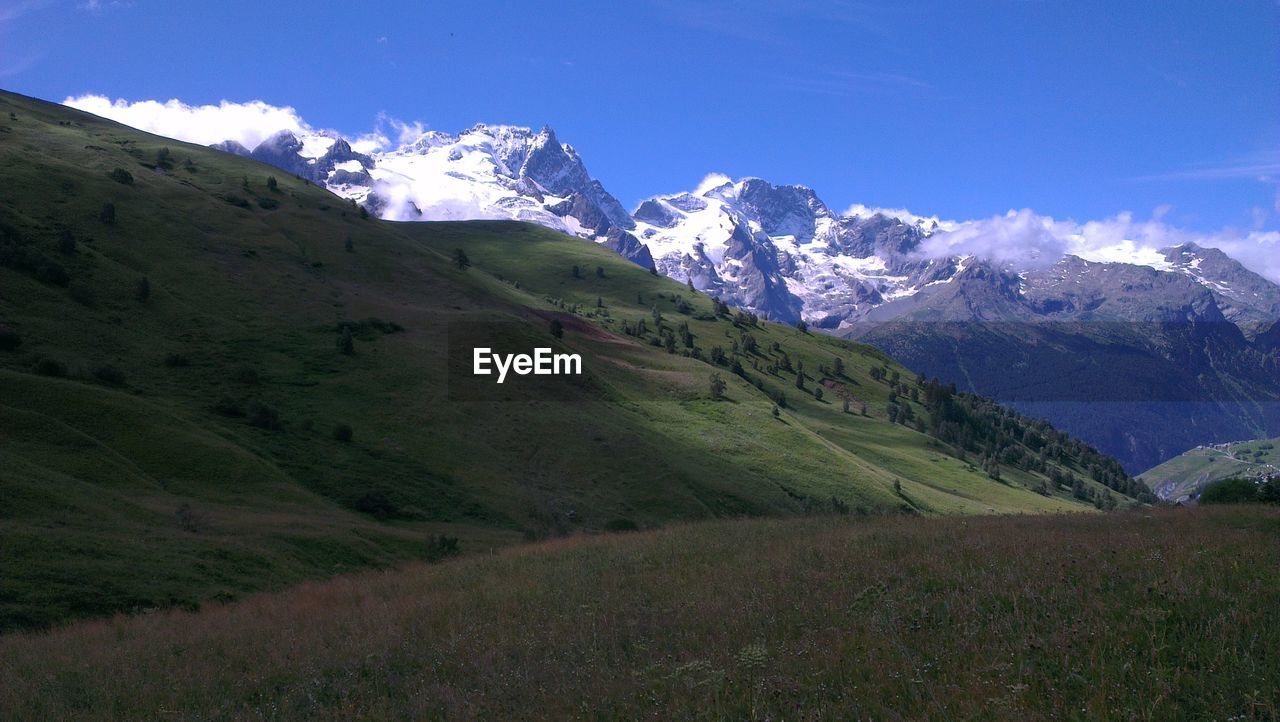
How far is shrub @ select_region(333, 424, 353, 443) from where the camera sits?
188 feet

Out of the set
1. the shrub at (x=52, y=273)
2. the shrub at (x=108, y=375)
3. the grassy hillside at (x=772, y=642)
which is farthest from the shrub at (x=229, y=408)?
the grassy hillside at (x=772, y=642)

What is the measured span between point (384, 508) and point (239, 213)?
3164 inches

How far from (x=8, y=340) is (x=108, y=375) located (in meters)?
6.45

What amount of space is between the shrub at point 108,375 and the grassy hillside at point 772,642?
140 feet

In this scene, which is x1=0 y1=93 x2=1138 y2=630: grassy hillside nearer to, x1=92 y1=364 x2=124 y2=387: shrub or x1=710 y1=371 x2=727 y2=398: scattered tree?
x1=92 y1=364 x2=124 y2=387: shrub

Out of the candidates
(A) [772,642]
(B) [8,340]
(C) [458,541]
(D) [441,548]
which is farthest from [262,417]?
(A) [772,642]

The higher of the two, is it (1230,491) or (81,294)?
(81,294)

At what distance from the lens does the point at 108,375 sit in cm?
5353

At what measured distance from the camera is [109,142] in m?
141

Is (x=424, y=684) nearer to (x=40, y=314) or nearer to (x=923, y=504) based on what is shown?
(x=40, y=314)

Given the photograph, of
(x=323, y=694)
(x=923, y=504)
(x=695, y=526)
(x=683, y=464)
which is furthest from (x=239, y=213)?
(x=323, y=694)

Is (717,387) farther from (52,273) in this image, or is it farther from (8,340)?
(8,340)

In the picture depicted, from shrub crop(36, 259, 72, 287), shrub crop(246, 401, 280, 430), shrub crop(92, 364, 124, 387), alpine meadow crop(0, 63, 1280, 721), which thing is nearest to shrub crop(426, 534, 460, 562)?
alpine meadow crop(0, 63, 1280, 721)

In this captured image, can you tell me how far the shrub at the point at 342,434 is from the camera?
57375mm
